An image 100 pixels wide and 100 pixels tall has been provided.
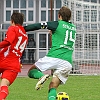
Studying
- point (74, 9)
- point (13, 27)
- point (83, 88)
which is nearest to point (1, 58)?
point (13, 27)

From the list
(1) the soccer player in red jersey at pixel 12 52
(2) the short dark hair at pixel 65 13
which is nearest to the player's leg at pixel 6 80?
(1) the soccer player in red jersey at pixel 12 52

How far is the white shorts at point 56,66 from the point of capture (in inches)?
329

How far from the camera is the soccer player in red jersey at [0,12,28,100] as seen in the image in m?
8.09

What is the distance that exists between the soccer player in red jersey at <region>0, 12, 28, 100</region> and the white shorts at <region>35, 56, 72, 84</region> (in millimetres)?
408

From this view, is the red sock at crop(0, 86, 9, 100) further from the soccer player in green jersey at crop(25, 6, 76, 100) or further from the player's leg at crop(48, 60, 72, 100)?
the player's leg at crop(48, 60, 72, 100)

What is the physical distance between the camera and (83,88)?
1359 centimetres

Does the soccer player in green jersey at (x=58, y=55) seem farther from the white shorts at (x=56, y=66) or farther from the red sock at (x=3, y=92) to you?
the red sock at (x=3, y=92)

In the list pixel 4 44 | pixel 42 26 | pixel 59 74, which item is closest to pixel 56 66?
pixel 59 74

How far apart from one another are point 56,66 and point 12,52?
2.43 ft

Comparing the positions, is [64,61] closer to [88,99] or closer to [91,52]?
[88,99]

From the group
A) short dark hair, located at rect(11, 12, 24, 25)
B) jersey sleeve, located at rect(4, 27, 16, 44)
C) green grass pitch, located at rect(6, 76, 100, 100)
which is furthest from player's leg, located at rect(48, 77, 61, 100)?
green grass pitch, located at rect(6, 76, 100, 100)

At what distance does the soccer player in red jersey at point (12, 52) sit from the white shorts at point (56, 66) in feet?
1.34

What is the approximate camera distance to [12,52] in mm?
8242

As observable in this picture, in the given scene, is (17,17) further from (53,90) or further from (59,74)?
(53,90)
